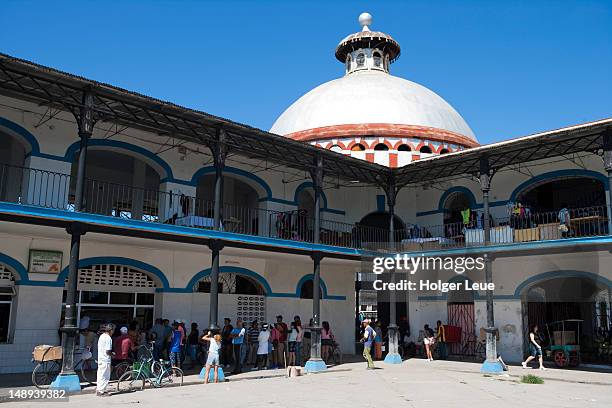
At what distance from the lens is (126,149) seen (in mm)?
16422

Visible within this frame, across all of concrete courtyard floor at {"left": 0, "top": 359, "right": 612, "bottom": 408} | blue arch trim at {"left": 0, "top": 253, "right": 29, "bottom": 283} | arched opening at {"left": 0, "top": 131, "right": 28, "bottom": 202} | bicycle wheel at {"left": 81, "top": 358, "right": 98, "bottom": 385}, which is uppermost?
arched opening at {"left": 0, "top": 131, "right": 28, "bottom": 202}

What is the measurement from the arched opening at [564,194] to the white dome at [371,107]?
204 inches

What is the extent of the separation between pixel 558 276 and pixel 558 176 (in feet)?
10.8

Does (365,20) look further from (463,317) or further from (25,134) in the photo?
(25,134)

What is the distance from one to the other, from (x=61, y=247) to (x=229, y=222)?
5783mm

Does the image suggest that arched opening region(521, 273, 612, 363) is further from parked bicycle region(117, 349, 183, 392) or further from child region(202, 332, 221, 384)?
parked bicycle region(117, 349, 183, 392)

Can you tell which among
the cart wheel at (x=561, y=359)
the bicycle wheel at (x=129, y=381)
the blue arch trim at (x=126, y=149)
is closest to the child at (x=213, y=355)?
the bicycle wheel at (x=129, y=381)

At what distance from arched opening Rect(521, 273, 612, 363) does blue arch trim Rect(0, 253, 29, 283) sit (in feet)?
49.5

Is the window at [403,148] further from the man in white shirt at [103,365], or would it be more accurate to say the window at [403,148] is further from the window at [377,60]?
the man in white shirt at [103,365]

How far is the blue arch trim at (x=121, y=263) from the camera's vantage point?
14844mm

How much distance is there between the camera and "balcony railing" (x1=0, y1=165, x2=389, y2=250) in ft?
48.2

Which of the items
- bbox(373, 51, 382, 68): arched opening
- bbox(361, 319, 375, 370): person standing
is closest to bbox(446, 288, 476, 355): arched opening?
bbox(361, 319, 375, 370): person standing

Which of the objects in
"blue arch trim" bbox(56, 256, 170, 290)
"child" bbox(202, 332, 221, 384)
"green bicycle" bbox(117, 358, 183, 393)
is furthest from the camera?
"blue arch trim" bbox(56, 256, 170, 290)

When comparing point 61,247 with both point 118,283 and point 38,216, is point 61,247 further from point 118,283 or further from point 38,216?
point 38,216
